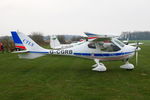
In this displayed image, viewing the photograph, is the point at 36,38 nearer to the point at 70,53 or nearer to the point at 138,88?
the point at 70,53

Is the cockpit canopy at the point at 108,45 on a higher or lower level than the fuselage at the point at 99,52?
higher

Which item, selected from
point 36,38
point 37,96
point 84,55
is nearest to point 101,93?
point 37,96

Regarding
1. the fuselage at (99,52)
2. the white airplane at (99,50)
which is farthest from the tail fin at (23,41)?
the fuselage at (99,52)

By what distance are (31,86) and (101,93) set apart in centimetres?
291

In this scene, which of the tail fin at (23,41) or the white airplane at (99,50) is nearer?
the white airplane at (99,50)

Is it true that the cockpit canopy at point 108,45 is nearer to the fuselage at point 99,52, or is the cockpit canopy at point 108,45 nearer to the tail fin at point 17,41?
the fuselage at point 99,52

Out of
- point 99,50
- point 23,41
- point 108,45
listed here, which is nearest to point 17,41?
point 23,41

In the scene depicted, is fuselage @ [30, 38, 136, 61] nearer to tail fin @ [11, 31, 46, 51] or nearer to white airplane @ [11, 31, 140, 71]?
white airplane @ [11, 31, 140, 71]

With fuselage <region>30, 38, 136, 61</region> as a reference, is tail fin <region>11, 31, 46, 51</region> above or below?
above

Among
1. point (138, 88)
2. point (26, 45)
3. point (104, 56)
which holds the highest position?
point (26, 45)

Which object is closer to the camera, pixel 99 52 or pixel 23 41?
pixel 99 52

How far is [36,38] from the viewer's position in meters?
68.9

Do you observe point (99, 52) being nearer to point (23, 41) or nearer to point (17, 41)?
point (23, 41)

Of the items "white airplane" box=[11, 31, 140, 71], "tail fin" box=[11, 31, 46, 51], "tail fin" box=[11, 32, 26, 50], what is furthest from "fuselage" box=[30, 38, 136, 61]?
"tail fin" box=[11, 32, 26, 50]
